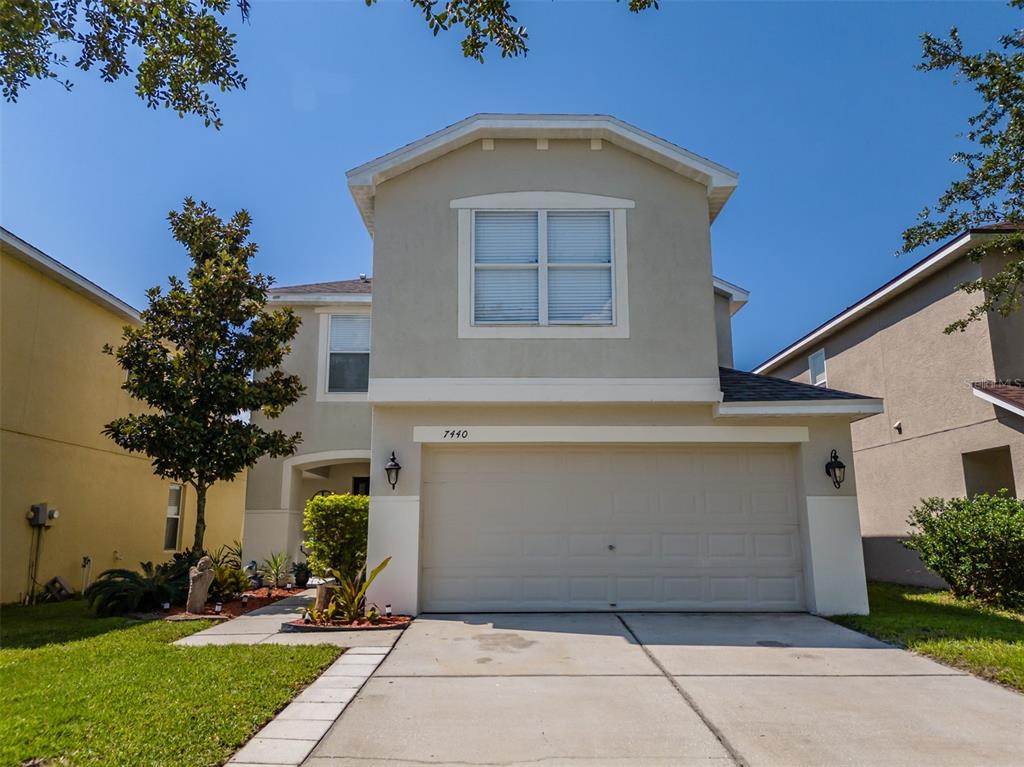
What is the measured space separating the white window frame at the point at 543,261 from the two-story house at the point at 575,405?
2 centimetres

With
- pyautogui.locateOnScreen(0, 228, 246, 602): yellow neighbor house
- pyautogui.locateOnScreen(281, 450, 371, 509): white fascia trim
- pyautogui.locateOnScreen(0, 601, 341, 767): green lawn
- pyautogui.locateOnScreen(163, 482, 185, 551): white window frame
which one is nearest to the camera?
pyautogui.locateOnScreen(0, 601, 341, 767): green lawn

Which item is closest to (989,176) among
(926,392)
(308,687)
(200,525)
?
(926,392)

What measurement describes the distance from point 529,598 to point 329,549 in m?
3.02

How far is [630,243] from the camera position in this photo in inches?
400

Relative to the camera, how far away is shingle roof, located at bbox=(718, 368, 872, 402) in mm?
9766

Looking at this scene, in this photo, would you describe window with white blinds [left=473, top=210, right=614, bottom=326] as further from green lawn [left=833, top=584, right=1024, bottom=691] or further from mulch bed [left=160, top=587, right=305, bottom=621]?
mulch bed [left=160, top=587, right=305, bottom=621]

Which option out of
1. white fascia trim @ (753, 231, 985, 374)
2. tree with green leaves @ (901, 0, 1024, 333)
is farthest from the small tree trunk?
white fascia trim @ (753, 231, 985, 374)

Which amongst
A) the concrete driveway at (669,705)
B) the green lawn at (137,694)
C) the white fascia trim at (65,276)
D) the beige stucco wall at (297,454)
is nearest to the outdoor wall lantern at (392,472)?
the concrete driveway at (669,705)

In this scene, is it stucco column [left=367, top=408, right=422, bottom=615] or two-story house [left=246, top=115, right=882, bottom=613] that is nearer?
stucco column [left=367, top=408, right=422, bottom=615]

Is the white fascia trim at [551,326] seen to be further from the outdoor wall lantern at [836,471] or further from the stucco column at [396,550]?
the outdoor wall lantern at [836,471]

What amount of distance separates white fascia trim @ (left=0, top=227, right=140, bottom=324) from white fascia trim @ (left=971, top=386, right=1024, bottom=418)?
51.8 feet

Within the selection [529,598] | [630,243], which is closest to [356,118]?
[630,243]

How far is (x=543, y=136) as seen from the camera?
10430 millimetres

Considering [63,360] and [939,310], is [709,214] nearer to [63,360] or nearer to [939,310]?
[939,310]
